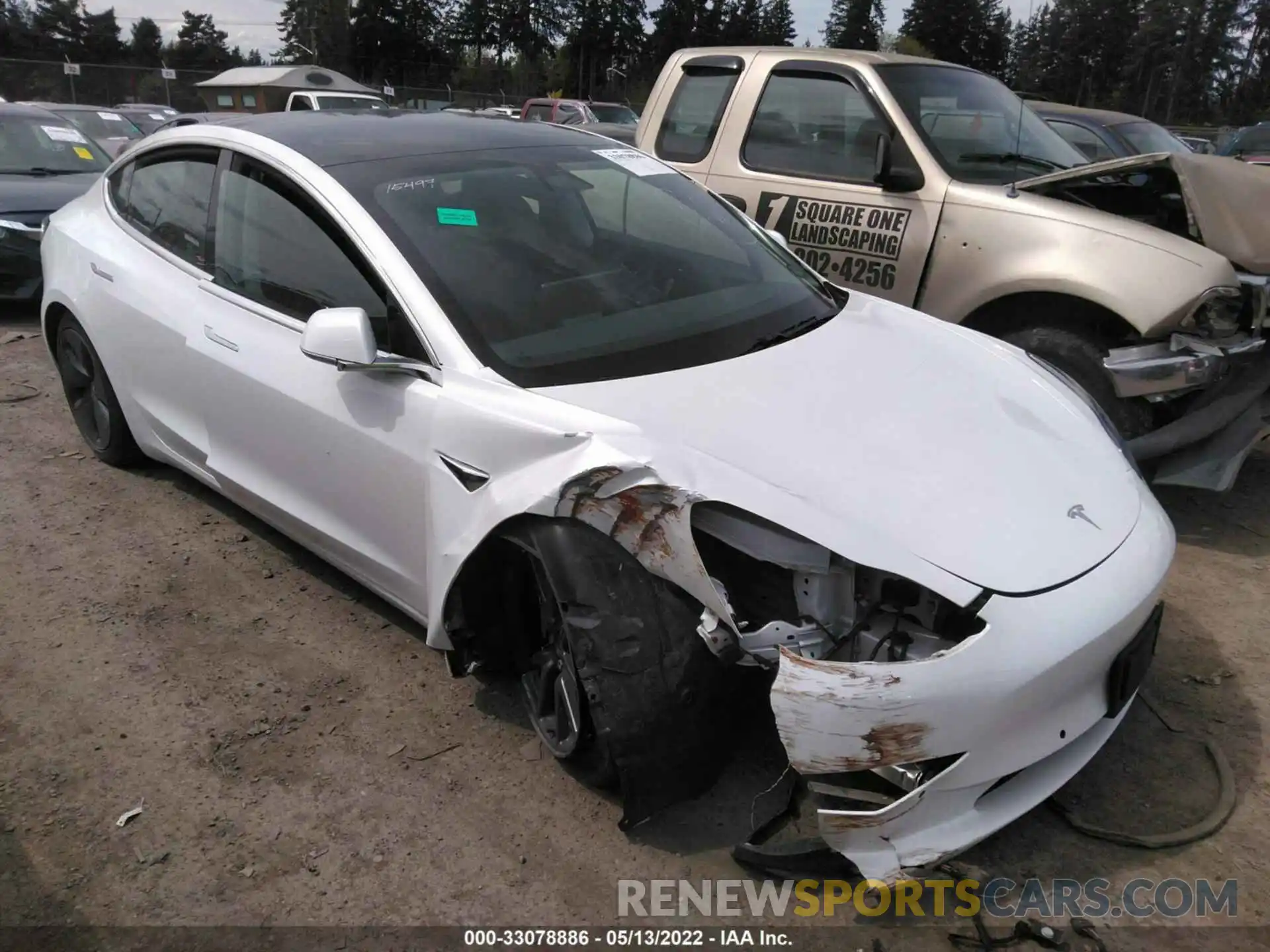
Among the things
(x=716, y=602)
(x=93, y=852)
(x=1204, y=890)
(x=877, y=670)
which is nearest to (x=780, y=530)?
(x=716, y=602)

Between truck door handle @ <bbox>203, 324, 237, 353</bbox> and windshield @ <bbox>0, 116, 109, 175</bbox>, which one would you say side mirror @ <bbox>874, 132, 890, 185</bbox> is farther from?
windshield @ <bbox>0, 116, 109, 175</bbox>

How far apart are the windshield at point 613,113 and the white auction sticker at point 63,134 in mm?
14014

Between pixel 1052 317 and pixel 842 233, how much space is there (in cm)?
114

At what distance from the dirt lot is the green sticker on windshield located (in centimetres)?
139

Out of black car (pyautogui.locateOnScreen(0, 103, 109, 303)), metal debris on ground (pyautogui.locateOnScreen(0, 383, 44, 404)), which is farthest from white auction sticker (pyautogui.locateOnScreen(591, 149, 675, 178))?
black car (pyautogui.locateOnScreen(0, 103, 109, 303))

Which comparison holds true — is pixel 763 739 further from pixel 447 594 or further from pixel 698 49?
pixel 698 49

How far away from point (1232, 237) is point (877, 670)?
336 centimetres

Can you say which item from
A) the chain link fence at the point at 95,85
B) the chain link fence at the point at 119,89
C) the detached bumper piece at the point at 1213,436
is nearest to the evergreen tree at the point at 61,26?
the chain link fence at the point at 119,89

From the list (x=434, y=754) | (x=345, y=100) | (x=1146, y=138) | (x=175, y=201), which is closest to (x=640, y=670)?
(x=434, y=754)

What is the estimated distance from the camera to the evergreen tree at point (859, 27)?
64.9 meters

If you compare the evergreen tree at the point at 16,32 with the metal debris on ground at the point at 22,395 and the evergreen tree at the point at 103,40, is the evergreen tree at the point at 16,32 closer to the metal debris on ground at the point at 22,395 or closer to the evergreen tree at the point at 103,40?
the evergreen tree at the point at 103,40

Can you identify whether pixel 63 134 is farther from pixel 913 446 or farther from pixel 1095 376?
pixel 913 446

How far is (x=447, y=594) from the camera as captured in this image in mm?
2719

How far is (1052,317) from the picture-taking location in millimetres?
4457
